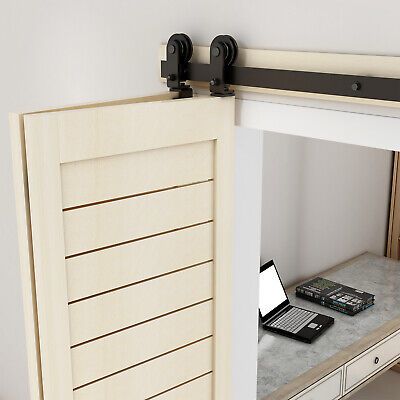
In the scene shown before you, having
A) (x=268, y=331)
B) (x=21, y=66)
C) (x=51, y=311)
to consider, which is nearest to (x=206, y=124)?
(x=51, y=311)

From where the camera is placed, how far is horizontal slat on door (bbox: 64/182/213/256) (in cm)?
96

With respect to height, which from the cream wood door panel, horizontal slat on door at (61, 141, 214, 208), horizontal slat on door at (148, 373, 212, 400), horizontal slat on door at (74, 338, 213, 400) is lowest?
horizontal slat on door at (148, 373, 212, 400)

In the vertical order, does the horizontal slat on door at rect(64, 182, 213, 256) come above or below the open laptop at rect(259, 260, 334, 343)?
above

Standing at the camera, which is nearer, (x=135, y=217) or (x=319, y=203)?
(x=135, y=217)

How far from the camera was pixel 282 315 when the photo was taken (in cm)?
271

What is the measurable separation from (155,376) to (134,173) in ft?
1.15

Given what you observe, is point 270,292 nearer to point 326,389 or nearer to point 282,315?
point 282,315

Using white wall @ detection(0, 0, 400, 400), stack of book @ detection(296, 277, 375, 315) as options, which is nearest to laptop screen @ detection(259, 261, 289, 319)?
stack of book @ detection(296, 277, 375, 315)

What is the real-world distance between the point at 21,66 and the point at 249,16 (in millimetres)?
841

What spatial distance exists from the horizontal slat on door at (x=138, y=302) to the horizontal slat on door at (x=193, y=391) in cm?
15

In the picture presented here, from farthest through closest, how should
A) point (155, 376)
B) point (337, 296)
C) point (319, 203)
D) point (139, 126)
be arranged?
1. point (319, 203)
2. point (337, 296)
3. point (155, 376)
4. point (139, 126)

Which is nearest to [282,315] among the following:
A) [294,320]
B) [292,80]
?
[294,320]

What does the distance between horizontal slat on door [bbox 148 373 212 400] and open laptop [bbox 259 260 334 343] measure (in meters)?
1.33

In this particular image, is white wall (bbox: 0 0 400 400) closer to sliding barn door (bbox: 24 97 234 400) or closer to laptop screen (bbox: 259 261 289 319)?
sliding barn door (bbox: 24 97 234 400)
